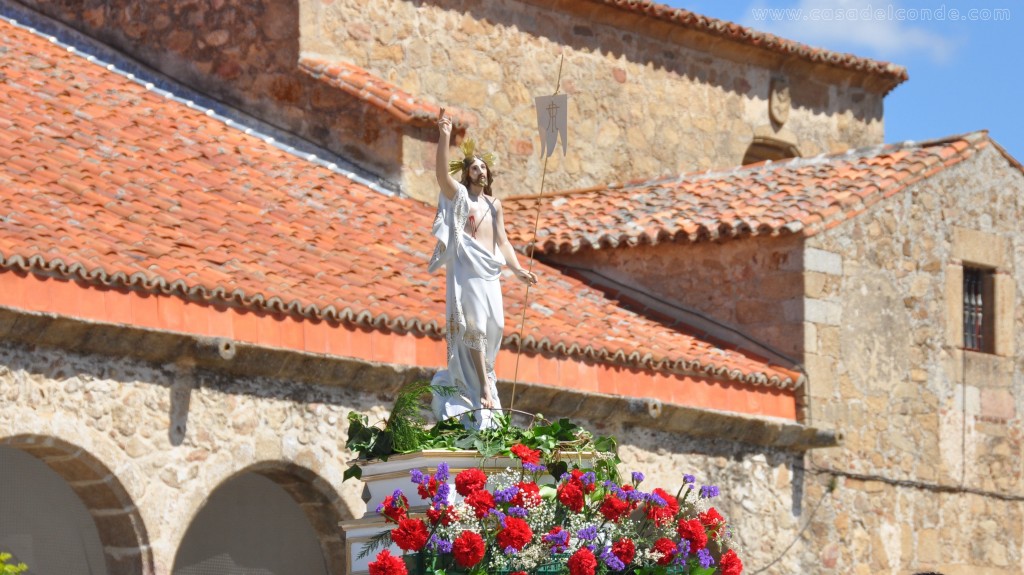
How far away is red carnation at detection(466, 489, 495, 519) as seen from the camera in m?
7.77

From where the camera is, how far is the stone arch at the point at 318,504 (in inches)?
431

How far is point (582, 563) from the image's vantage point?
775 centimetres

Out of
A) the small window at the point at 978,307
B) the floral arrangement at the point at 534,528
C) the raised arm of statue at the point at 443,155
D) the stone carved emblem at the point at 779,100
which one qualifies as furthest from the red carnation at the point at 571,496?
the stone carved emblem at the point at 779,100

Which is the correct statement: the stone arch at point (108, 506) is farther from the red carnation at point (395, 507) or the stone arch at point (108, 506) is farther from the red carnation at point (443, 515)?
the red carnation at point (443, 515)

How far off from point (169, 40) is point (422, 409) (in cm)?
584

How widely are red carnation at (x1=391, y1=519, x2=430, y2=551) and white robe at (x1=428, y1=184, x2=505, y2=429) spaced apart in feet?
2.80

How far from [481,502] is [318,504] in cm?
358

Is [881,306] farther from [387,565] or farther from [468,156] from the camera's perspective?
[387,565]

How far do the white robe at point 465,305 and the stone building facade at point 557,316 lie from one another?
2.07m

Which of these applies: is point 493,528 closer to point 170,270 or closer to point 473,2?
point 170,270

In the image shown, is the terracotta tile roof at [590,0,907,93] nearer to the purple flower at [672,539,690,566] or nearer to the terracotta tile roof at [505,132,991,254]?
the terracotta tile roof at [505,132,991,254]

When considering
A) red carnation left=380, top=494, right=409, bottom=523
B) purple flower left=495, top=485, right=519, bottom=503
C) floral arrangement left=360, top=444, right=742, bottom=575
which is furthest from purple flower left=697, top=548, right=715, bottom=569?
red carnation left=380, top=494, right=409, bottom=523

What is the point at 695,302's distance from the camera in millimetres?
14820

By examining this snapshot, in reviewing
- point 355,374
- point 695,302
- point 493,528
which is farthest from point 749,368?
point 493,528
